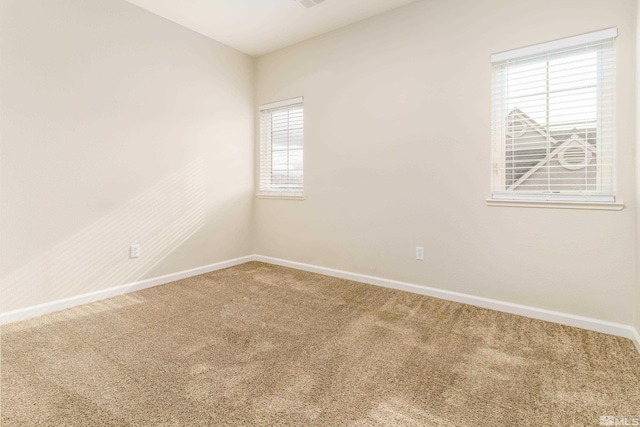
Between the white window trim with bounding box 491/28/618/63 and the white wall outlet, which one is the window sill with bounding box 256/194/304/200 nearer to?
the white wall outlet

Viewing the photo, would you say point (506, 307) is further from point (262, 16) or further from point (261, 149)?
point (262, 16)

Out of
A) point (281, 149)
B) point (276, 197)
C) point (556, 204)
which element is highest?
point (281, 149)

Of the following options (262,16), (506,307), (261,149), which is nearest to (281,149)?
(261,149)

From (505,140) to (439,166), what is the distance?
1.76 feet

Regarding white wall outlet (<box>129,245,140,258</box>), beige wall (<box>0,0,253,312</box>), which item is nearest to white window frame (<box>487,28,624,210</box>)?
beige wall (<box>0,0,253,312</box>)

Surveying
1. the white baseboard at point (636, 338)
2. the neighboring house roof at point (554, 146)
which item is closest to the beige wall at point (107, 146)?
the neighboring house roof at point (554, 146)

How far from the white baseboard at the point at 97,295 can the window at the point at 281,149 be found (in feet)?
3.84

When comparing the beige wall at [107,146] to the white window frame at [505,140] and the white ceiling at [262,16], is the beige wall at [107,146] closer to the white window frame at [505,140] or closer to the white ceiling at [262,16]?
the white ceiling at [262,16]

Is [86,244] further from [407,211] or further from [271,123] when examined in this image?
[407,211]

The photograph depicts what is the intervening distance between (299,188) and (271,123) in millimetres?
991

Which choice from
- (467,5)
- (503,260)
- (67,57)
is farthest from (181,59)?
(503,260)

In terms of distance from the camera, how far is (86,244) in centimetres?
266

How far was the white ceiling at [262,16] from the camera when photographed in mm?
2883

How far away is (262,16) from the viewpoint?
3096mm
